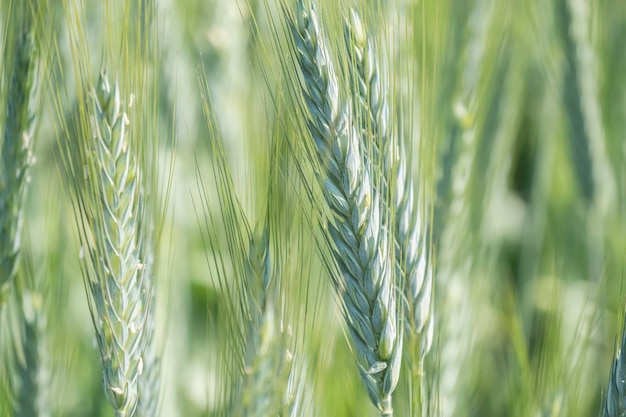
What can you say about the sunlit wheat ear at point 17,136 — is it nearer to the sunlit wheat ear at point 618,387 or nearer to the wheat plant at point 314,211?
the wheat plant at point 314,211

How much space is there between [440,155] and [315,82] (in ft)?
1.43

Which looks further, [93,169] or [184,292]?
[184,292]

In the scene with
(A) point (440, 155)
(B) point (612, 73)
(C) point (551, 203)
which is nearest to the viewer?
(A) point (440, 155)

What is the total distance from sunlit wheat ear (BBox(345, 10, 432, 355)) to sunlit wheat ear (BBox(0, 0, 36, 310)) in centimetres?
39

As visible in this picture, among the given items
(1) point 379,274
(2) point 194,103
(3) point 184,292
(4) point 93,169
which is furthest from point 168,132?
(1) point 379,274

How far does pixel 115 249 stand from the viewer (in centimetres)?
65

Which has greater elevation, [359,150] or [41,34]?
[41,34]

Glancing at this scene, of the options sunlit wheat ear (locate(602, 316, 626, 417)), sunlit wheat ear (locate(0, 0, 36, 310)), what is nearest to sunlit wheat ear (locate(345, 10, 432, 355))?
sunlit wheat ear (locate(602, 316, 626, 417))

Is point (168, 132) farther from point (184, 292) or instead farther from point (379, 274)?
point (379, 274)

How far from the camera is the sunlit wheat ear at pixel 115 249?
0.65 metres

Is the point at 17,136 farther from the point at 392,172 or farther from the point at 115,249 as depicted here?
the point at 392,172

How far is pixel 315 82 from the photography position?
24.3 inches

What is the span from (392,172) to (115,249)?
0.25 m

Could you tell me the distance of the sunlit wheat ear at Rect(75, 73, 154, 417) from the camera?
646 millimetres
